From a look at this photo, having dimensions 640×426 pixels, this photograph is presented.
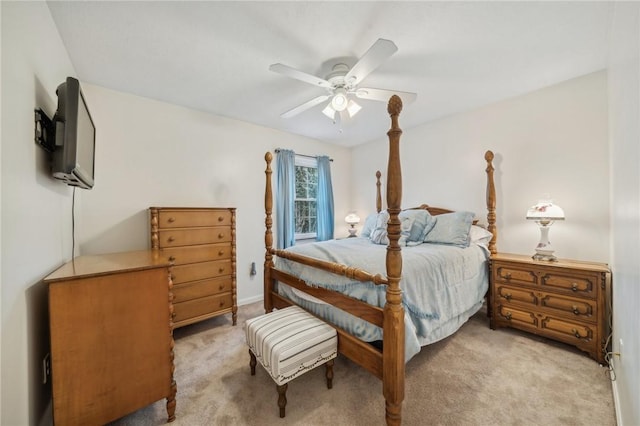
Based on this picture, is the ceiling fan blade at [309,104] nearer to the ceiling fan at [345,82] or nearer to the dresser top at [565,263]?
the ceiling fan at [345,82]

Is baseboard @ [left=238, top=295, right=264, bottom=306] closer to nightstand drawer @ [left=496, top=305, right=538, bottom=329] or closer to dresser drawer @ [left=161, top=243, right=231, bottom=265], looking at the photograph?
dresser drawer @ [left=161, top=243, right=231, bottom=265]

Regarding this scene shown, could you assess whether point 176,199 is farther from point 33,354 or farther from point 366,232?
point 366,232

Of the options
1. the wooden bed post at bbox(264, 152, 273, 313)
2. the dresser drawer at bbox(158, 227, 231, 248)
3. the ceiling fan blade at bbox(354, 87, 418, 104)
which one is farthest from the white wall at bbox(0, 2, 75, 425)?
the ceiling fan blade at bbox(354, 87, 418, 104)

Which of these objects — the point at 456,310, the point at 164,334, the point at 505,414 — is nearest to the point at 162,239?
the point at 164,334

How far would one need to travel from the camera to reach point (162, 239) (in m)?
2.33

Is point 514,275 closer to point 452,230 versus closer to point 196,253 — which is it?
point 452,230

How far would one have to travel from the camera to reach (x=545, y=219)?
2232mm

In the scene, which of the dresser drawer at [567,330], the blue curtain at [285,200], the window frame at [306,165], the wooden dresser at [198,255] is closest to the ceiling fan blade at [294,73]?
the wooden dresser at [198,255]

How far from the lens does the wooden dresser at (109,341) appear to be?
1.15 meters

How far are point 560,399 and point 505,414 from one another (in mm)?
441

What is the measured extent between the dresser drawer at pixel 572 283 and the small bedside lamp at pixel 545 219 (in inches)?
7.9

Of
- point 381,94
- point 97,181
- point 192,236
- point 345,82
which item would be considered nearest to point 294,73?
point 345,82

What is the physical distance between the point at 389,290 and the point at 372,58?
144cm

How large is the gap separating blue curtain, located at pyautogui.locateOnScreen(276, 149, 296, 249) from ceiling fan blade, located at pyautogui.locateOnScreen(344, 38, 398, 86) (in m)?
1.94
